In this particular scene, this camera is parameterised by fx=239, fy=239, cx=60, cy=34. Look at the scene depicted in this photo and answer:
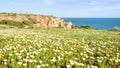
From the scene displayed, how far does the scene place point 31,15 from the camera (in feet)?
220

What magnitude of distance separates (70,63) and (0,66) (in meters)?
2.74

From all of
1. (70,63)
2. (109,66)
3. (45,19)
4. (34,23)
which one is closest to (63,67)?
(70,63)

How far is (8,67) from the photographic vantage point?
919 centimetres

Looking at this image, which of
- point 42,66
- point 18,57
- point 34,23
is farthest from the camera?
point 34,23

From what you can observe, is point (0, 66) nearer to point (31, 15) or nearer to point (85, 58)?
point (85, 58)

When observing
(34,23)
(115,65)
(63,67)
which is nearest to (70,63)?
(63,67)

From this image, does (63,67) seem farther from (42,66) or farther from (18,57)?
(18,57)

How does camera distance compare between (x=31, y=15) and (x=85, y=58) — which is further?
(x=31, y=15)

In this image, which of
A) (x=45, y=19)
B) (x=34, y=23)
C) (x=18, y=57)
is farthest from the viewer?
(x=45, y=19)

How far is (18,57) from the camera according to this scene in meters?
10.6

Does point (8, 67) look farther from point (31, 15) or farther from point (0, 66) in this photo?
point (31, 15)

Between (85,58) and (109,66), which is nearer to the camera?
(109,66)

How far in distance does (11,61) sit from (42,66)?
159 centimetres

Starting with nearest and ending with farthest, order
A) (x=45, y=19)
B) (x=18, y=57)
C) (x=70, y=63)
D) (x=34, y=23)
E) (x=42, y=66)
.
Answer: (x=42, y=66), (x=70, y=63), (x=18, y=57), (x=34, y=23), (x=45, y=19)
